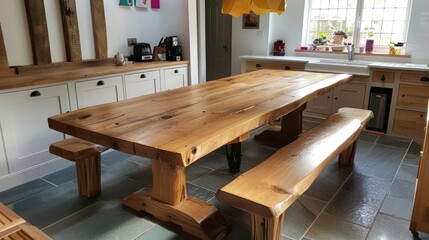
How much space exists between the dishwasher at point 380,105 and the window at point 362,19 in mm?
996

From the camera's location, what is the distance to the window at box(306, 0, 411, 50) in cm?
443

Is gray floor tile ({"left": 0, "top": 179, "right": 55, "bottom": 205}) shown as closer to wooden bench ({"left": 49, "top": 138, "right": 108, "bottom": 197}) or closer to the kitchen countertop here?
wooden bench ({"left": 49, "top": 138, "right": 108, "bottom": 197})

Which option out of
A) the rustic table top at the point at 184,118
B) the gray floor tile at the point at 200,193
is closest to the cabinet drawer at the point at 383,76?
the rustic table top at the point at 184,118

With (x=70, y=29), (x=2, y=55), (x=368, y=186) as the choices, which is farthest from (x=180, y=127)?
(x=70, y=29)

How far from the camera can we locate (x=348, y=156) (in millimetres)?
3064

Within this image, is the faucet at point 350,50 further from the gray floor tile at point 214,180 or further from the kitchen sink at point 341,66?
the gray floor tile at point 214,180

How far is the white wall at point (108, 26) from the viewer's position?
3078mm

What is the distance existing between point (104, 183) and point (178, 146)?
1.56 metres

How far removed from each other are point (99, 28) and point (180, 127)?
254cm

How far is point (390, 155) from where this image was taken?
338 cm

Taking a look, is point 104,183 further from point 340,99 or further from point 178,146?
point 340,99

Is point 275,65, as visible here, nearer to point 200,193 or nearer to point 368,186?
point 368,186

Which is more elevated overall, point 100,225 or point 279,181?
point 279,181

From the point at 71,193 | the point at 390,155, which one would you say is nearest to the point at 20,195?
the point at 71,193
